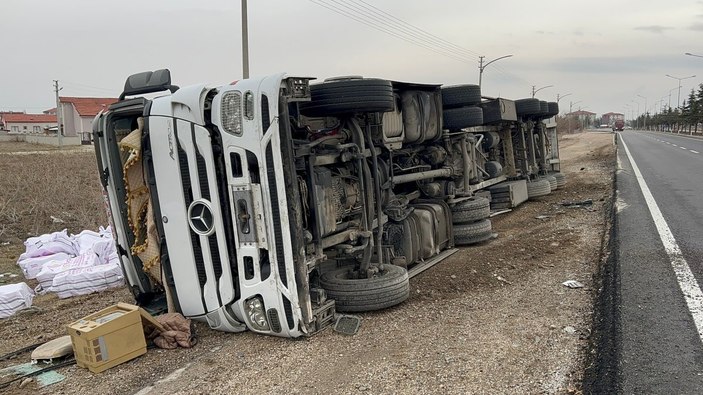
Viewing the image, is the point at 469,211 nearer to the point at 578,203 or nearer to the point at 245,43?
the point at 578,203

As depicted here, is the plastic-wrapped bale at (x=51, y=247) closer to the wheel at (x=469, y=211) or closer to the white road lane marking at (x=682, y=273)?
the wheel at (x=469, y=211)

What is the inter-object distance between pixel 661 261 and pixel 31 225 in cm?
987

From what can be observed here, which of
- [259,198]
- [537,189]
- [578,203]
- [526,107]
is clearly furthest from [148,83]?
[537,189]

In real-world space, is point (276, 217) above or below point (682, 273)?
above

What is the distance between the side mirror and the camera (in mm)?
4653

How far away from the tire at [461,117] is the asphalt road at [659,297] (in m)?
2.32

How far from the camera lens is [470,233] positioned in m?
7.20

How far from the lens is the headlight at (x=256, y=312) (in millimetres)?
4176

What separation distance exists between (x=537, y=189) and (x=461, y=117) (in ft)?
16.4

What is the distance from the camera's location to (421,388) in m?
3.31

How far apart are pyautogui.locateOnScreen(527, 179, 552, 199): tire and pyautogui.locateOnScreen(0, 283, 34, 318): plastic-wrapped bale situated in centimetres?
900

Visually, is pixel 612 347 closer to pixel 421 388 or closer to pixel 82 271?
pixel 421 388

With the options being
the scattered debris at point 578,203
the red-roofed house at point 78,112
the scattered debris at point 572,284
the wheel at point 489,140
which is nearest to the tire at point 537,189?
the scattered debris at point 578,203

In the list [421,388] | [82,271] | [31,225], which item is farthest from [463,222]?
[31,225]
